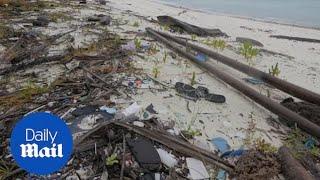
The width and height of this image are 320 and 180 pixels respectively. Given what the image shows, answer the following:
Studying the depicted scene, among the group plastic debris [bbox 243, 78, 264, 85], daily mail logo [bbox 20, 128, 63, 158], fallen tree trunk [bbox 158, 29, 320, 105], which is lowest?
plastic debris [bbox 243, 78, 264, 85]

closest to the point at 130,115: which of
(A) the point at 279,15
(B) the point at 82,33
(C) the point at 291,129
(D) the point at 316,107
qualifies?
(C) the point at 291,129

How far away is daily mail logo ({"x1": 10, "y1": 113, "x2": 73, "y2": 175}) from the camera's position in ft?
6.15

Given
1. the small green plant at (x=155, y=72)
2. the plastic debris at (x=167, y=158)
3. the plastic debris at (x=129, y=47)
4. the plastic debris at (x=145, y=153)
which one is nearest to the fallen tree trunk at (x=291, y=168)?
the plastic debris at (x=167, y=158)

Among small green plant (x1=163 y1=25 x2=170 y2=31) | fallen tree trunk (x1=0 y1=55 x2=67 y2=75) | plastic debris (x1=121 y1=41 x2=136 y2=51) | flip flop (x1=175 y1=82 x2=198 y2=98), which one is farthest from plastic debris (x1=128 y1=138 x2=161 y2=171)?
small green plant (x1=163 y1=25 x2=170 y2=31)

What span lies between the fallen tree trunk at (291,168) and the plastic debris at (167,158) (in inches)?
33.9

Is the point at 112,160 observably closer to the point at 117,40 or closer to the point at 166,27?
the point at 117,40

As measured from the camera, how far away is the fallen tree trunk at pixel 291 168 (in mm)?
2789

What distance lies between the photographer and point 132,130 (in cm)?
330

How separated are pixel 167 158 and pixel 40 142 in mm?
1408

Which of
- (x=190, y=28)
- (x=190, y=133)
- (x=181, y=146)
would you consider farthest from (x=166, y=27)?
(x=181, y=146)

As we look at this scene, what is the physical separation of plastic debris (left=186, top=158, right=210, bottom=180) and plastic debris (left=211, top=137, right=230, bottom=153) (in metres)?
0.37

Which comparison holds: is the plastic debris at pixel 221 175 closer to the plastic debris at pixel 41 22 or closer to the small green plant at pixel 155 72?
the small green plant at pixel 155 72

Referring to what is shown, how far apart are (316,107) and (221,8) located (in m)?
14.7

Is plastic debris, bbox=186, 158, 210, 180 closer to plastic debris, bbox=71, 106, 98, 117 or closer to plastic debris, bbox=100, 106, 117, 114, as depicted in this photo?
plastic debris, bbox=100, 106, 117, 114
